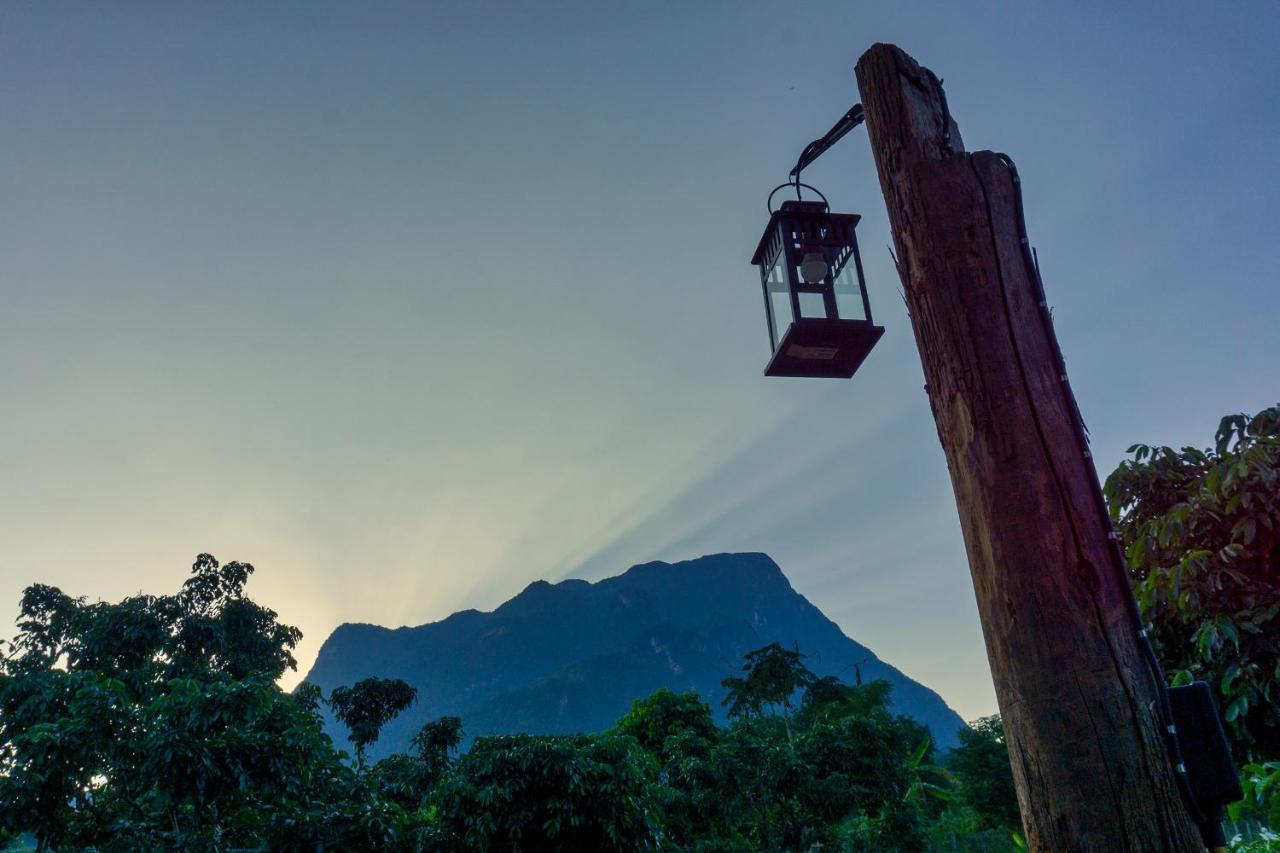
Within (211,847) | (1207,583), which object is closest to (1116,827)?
(1207,583)

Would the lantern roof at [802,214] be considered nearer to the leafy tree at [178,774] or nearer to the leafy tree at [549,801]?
the leafy tree at [178,774]

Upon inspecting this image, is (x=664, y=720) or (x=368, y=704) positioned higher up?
(x=368, y=704)

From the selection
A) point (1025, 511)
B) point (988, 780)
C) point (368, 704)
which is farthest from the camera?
point (988, 780)

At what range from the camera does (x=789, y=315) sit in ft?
8.92

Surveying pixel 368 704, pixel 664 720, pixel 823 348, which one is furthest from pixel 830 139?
pixel 368 704

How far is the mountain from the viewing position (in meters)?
147

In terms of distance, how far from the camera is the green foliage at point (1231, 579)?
458 cm

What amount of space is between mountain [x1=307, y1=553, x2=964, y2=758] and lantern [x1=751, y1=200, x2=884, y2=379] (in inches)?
5548

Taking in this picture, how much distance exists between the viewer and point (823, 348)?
8.80ft

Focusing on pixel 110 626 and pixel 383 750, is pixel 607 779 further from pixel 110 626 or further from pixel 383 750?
pixel 383 750

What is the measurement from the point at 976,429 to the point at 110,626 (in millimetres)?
18297

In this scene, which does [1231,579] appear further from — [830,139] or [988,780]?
[988,780]

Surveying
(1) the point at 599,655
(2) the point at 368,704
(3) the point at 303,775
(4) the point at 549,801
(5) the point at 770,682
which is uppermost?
(1) the point at 599,655

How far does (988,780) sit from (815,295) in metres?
35.4
